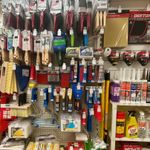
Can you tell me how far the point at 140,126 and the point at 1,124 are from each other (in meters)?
1.38

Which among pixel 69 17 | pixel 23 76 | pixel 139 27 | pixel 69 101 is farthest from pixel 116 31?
pixel 23 76

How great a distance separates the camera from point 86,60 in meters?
1.77

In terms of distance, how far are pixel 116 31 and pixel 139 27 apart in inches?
11.3

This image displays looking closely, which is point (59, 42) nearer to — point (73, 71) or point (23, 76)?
point (73, 71)

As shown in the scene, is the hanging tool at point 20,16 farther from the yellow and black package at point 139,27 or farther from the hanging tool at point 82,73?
the yellow and black package at point 139,27

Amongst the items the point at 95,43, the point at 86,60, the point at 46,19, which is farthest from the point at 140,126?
the point at 46,19

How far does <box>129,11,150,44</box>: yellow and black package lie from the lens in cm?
191

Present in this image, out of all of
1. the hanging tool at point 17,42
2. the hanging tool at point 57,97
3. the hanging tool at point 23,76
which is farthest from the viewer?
the hanging tool at point 23,76

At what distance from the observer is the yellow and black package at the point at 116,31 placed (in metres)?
1.83

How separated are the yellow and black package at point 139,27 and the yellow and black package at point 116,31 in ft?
0.41

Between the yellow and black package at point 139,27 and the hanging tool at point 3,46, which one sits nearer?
the hanging tool at point 3,46

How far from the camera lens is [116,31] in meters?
1.84

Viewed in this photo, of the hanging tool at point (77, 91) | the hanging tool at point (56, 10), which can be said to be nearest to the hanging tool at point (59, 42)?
the hanging tool at point (56, 10)

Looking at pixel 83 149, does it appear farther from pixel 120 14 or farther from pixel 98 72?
pixel 120 14
